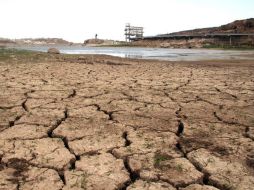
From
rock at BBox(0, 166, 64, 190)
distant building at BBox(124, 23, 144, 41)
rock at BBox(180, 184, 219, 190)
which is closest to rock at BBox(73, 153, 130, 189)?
rock at BBox(0, 166, 64, 190)

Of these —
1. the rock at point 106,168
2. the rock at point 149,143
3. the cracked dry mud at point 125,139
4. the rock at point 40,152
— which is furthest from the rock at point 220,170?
the rock at point 40,152

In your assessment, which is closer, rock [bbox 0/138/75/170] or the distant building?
rock [bbox 0/138/75/170]

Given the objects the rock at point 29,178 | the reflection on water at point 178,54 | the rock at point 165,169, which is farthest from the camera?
the reflection on water at point 178,54

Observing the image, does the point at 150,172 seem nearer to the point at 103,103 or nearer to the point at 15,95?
the point at 103,103

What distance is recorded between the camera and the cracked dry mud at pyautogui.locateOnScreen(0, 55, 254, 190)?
1821 mm

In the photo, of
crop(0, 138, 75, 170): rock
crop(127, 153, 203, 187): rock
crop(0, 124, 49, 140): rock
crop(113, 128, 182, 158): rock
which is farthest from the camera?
crop(0, 124, 49, 140): rock

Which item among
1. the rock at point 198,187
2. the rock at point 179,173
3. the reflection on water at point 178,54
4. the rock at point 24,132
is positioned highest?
the reflection on water at point 178,54

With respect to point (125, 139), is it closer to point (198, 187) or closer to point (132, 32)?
point (198, 187)

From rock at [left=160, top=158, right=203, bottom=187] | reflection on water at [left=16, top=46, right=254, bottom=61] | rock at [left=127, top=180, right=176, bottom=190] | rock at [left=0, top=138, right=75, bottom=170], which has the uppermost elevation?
reflection on water at [left=16, top=46, right=254, bottom=61]

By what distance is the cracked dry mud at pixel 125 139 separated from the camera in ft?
5.98

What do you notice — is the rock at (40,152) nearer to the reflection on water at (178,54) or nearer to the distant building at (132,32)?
the reflection on water at (178,54)

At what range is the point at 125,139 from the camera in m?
2.43

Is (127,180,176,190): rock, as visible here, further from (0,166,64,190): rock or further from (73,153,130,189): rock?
(0,166,64,190): rock

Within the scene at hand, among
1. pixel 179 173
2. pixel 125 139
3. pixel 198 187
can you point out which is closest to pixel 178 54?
pixel 125 139
